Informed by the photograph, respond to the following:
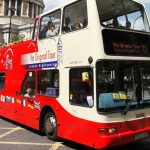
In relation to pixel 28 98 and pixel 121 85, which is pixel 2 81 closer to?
pixel 28 98

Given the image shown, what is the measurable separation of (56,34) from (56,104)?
5.74 feet

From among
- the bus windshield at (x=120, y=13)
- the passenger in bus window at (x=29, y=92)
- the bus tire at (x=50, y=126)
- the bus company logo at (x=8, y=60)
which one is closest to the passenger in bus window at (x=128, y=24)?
the bus windshield at (x=120, y=13)

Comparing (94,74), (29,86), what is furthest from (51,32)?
(94,74)

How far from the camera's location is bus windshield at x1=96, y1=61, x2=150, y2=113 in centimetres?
734

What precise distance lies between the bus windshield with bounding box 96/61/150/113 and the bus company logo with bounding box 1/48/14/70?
5266 mm

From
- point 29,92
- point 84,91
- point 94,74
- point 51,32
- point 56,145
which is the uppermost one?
point 51,32

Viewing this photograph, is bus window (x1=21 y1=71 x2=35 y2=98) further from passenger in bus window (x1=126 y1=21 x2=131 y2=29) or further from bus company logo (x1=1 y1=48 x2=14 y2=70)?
passenger in bus window (x1=126 y1=21 x2=131 y2=29)

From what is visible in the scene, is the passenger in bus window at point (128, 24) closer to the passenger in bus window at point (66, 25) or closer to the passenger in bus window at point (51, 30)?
the passenger in bus window at point (66, 25)

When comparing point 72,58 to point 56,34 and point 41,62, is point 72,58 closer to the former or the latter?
point 56,34

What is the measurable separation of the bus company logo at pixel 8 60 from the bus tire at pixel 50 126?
10.8 ft

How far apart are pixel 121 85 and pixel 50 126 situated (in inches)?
98.8

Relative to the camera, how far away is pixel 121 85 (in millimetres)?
7660

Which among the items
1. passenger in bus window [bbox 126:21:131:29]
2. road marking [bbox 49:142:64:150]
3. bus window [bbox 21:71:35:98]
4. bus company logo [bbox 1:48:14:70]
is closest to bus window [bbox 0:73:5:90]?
bus company logo [bbox 1:48:14:70]

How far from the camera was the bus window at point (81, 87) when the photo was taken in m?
7.55
